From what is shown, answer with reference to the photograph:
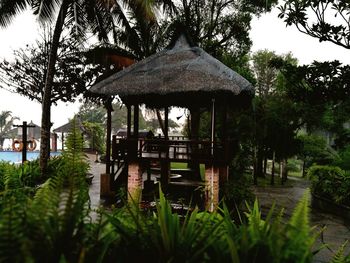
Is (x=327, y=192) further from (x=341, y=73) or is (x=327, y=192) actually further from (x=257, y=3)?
(x=257, y=3)

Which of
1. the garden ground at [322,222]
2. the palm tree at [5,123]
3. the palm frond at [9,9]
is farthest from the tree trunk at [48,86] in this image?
the palm tree at [5,123]

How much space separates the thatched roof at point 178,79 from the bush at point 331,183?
13.0 ft

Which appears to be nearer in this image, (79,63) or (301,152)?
(79,63)

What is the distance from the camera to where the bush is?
32.4 feet

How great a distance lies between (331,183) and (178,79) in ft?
20.4

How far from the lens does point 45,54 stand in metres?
15.3

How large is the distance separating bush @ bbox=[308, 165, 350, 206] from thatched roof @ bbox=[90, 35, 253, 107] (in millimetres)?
3960

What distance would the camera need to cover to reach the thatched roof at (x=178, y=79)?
28.1ft

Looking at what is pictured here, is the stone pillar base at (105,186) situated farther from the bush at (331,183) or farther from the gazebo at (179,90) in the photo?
the bush at (331,183)

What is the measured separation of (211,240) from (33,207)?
737 mm

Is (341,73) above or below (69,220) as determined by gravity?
above

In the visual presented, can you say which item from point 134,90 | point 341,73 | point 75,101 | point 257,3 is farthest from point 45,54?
point 341,73

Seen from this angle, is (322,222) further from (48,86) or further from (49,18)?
(49,18)

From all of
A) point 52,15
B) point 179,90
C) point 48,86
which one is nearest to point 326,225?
point 179,90
